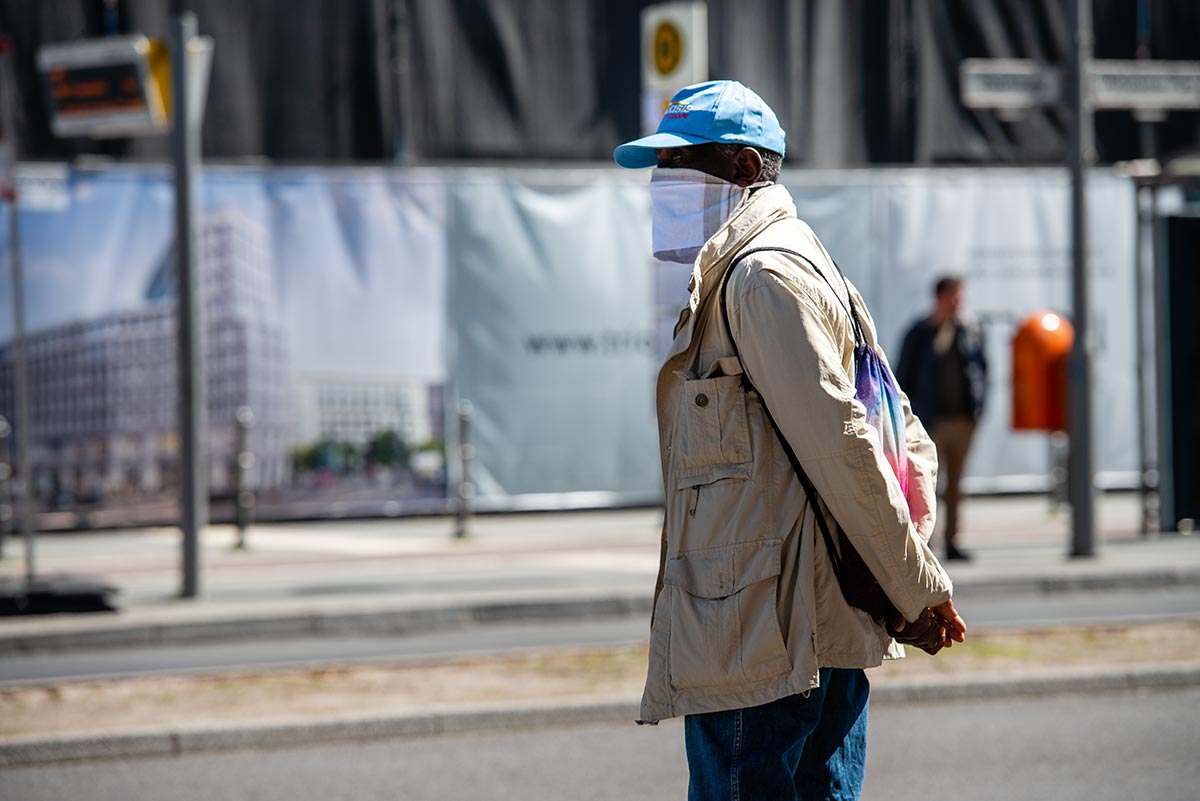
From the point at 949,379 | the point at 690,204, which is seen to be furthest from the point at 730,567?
the point at 949,379

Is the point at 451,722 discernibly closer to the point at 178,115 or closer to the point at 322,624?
the point at 322,624

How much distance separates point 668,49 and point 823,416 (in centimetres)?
982

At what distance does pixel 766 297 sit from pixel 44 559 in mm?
11184

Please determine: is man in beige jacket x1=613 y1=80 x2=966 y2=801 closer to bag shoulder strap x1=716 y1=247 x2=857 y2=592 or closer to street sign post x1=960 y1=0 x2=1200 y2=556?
bag shoulder strap x1=716 y1=247 x2=857 y2=592

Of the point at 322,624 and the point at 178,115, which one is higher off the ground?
the point at 178,115

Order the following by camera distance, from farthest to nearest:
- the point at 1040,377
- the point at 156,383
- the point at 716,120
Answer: the point at 156,383 → the point at 1040,377 → the point at 716,120

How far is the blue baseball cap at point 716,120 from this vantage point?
3311 mm

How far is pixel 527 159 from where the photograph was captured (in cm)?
1625

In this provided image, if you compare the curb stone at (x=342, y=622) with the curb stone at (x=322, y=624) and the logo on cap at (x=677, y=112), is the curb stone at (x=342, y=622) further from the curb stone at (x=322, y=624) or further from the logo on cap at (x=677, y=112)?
the logo on cap at (x=677, y=112)

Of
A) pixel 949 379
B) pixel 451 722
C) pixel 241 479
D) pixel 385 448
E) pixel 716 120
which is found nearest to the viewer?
pixel 716 120

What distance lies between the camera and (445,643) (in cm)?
905

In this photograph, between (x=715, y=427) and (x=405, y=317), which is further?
(x=405, y=317)

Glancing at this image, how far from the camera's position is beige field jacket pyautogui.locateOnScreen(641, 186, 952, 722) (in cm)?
309

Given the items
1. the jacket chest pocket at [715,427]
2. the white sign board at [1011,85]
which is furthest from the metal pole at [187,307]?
the jacket chest pocket at [715,427]
